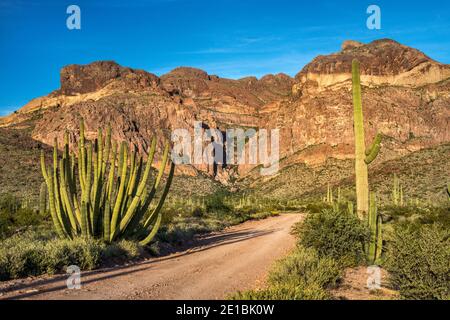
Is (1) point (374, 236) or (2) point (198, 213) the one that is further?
(2) point (198, 213)

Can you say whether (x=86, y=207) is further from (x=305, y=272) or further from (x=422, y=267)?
(x=422, y=267)

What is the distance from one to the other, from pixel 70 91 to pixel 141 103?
71820 millimetres

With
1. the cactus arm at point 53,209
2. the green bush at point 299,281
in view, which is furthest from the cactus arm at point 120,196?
the green bush at point 299,281

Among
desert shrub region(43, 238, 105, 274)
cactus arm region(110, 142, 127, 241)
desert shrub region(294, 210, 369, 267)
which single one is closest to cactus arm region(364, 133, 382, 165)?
desert shrub region(294, 210, 369, 267)

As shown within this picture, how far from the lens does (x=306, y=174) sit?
99.9m

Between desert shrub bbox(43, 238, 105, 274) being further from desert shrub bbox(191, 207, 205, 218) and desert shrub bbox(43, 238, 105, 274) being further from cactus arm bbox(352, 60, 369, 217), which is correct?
desert shrub bbox(191, 207, 205, 218)

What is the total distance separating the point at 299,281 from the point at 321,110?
126247 mm

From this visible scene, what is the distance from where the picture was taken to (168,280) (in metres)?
8.73

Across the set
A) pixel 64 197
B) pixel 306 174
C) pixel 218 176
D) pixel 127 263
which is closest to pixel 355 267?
pixel 127 263

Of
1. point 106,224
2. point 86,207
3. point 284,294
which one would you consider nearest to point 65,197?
point 86,207

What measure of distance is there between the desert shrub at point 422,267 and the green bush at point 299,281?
1.30 m

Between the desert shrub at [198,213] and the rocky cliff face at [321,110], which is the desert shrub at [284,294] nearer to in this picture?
the desert shrub at [198,213]

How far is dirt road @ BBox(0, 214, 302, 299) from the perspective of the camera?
7.17 m
